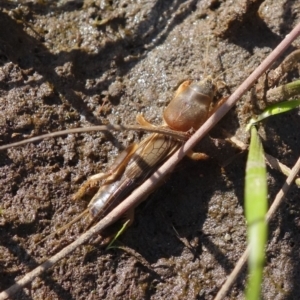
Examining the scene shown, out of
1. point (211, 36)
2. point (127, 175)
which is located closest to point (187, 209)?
point (127, 175)

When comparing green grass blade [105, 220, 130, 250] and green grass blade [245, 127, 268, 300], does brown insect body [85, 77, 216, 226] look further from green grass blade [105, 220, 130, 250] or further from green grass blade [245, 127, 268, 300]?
green grass blade [245, 127, 268, 300]

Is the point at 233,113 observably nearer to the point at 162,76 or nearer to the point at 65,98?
the point at 162,76

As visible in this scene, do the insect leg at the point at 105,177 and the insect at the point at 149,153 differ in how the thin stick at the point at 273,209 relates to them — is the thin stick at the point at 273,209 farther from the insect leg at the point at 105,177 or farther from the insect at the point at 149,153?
the insect leg at the point at 105,177

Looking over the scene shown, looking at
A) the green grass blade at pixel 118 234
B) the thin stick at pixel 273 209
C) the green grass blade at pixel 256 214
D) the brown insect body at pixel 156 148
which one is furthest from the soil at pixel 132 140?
the green grass blade at pixel 256 214

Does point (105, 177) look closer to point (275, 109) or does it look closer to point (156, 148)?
point (156, 148)

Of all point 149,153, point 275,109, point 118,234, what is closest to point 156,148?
point 149,153

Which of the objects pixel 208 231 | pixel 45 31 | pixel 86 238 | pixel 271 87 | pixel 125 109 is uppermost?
pixel 45 31
